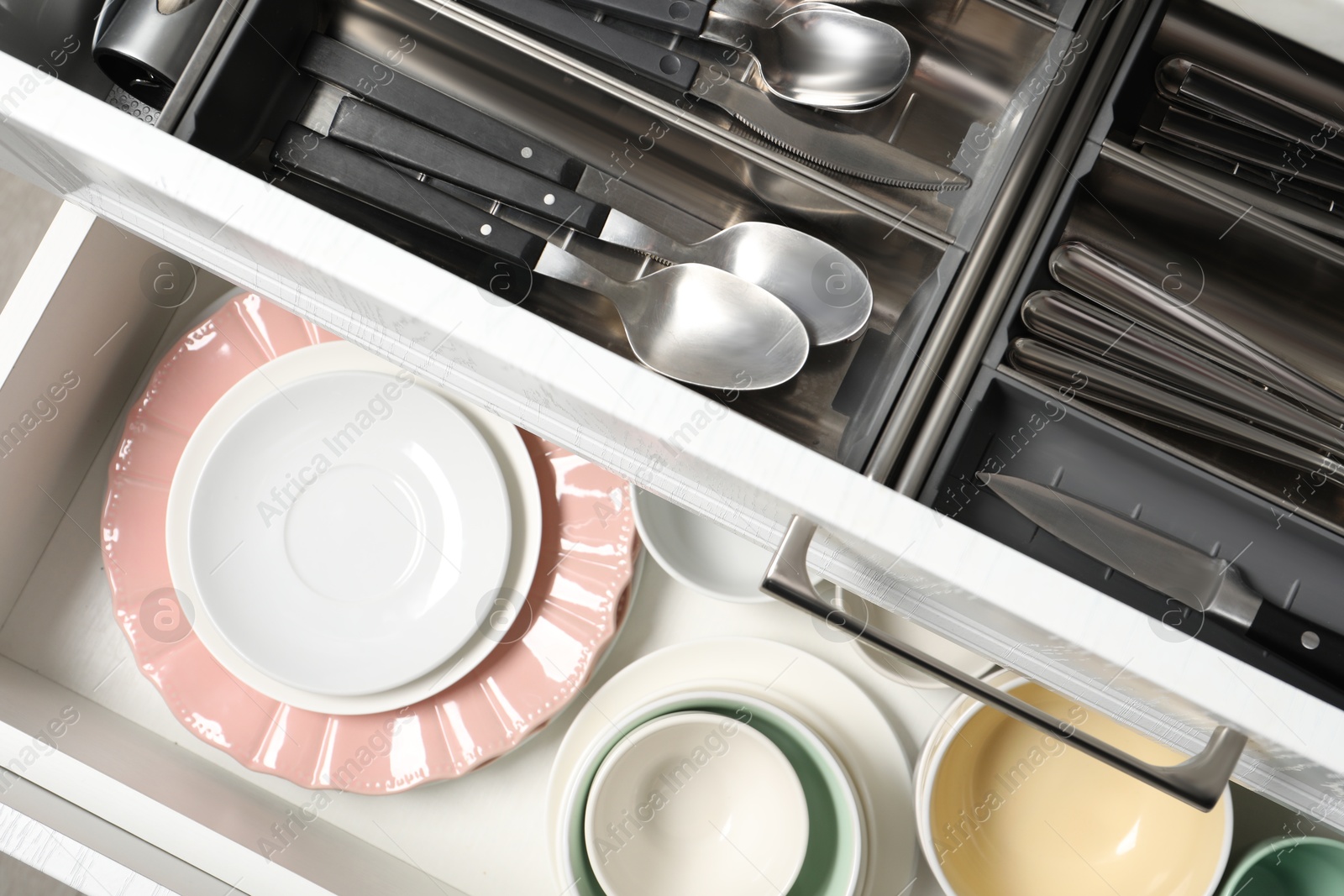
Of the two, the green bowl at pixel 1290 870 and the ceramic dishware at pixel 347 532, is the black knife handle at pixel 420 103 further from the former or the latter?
the green bowl at pixel 1290 870

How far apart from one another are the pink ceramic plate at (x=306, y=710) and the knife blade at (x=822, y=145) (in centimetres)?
29

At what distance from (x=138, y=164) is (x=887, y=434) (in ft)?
1.21

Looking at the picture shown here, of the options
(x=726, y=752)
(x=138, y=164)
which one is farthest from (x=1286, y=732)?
(x=138, y=164)

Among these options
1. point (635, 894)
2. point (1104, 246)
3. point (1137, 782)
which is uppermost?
point (1104, 246)

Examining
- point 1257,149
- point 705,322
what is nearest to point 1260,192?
point 1257,149

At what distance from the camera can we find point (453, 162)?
1.80ft

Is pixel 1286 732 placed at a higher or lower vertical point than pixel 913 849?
higher

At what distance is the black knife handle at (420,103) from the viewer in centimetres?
55

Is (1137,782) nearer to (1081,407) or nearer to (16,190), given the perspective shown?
(1081,407)

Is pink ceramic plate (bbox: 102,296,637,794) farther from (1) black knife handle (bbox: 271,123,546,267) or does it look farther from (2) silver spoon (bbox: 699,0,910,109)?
(2) silver spoon (bbox: 699,0,910,109)

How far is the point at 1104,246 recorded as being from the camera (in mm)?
572

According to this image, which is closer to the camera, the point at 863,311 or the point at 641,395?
the point at 641,395

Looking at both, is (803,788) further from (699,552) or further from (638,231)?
(638,231)

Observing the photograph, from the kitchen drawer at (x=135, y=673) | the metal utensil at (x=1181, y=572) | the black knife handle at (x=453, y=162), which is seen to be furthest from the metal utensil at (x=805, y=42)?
the kitchen drawer at (x=135, y=673)
